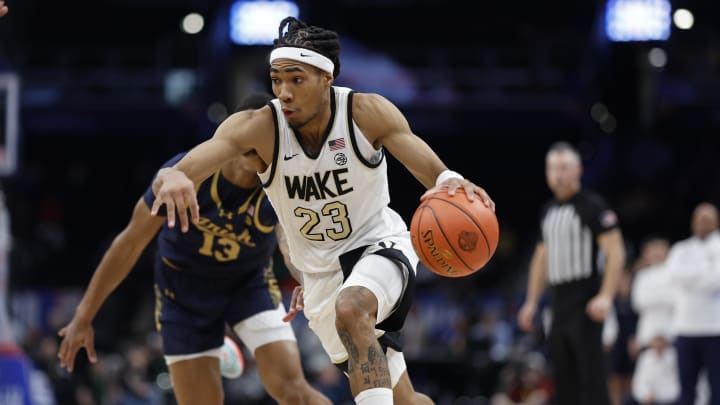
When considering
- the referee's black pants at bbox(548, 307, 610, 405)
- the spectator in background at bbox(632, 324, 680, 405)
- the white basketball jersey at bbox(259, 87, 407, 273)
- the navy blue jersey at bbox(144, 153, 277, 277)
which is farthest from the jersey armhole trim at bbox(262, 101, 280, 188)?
the spectator in background at bbox(632, 324, 680, 405)

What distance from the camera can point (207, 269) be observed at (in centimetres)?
641

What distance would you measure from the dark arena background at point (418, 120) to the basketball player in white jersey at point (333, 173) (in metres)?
8.94

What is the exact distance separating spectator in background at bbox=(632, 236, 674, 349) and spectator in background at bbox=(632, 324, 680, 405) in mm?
121

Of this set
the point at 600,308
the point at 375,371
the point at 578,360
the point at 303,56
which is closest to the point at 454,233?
the point at 375,371

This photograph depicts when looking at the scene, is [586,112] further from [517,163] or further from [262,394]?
[262,394]

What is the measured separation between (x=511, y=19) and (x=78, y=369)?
42.4 ft

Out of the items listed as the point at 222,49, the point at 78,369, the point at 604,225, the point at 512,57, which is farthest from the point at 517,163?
the point at 604,225

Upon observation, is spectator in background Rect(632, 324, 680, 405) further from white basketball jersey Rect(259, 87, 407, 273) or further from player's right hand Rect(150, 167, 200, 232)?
player's right hand Rect(150, 167, 200, 232)

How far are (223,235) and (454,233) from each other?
187 cm

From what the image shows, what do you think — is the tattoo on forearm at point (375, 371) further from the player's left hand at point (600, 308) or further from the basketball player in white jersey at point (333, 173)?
the player's left hand at point (600, 308)

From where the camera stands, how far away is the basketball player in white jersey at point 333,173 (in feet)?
16.8

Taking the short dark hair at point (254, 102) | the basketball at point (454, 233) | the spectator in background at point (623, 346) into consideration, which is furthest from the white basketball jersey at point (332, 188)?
the spectator in background at point (623, 346)

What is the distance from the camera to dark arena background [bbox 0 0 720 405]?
1645 centimetres

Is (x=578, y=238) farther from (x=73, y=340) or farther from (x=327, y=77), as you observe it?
(x=73, y=340)
